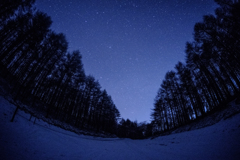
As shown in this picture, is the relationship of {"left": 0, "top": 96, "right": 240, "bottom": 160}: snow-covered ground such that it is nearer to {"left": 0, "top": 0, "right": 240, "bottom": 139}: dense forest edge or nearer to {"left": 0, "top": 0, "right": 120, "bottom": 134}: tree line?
{"left": 0, "top": 0, "right": 240, "bottom": 139}: dense forest edge

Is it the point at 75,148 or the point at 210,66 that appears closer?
the point at 75,148

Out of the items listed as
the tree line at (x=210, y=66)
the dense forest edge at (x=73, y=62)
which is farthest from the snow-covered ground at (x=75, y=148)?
the tree line at (x=210, y=66)

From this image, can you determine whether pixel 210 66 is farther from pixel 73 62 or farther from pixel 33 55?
pixel 33 55

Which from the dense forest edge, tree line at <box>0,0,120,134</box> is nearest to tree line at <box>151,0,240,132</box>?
the dense forest edge

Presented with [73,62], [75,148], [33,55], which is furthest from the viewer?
[73,62]

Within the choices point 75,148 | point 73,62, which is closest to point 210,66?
point 75,148

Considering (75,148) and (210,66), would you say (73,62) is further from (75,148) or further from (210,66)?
(210,66)

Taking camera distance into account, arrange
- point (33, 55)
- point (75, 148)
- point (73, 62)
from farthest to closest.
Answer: point (73, 62) → point (33, 55) → point (75, 148)

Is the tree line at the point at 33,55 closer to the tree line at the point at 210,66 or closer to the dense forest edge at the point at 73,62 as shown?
the dense forest edge at the point at 73,62

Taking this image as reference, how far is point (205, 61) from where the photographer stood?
1580cm

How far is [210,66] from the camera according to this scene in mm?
16359

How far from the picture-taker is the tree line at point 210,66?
1219 centimetres

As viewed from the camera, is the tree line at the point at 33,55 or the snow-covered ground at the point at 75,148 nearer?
the snow-covered ground at the point at 75,148

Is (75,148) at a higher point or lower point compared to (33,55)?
lower
